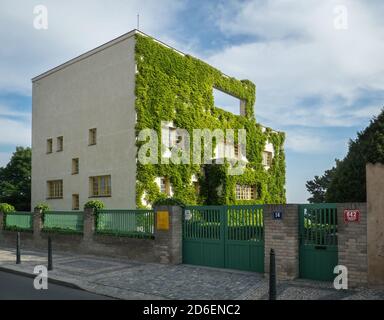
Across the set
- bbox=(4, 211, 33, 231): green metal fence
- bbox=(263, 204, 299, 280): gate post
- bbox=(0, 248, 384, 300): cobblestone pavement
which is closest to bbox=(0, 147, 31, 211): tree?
bbox=(4, 211, 33, 231): green metal fence

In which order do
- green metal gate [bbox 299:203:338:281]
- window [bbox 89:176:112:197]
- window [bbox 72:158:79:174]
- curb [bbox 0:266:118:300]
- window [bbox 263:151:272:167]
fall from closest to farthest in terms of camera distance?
1. green metal gate [bbox 299:203:338:281]
2. curb [bbox 0:266:118:300]
3. window [bbox 89:176:112:197]
4. window [bbox 72:158:79:174]
5. window [bbox 263:151:272:167]

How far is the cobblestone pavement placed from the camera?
27.9ft

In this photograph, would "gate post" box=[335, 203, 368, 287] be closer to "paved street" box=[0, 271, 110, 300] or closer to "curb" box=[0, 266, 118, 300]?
"curb" box=[0, 266, 118, 300]

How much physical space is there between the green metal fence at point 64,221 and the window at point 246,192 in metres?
12.4

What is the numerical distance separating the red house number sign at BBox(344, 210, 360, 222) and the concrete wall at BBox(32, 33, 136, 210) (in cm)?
1400

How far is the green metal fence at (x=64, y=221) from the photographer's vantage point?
17.1 metres

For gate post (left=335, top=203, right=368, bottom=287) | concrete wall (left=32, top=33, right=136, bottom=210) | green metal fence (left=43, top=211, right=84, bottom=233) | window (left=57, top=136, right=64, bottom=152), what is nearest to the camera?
gate post (left=335, top=203, right=368, bottom=287)

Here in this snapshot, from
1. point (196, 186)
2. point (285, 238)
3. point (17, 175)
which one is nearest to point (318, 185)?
point (196, 186)

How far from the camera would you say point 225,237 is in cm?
1166

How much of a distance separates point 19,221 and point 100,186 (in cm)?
502

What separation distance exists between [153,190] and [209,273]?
11.3 meters

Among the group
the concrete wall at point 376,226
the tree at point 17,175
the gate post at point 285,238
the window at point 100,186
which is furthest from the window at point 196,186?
the tree at point 17,175

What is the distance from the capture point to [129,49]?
74.1ft
